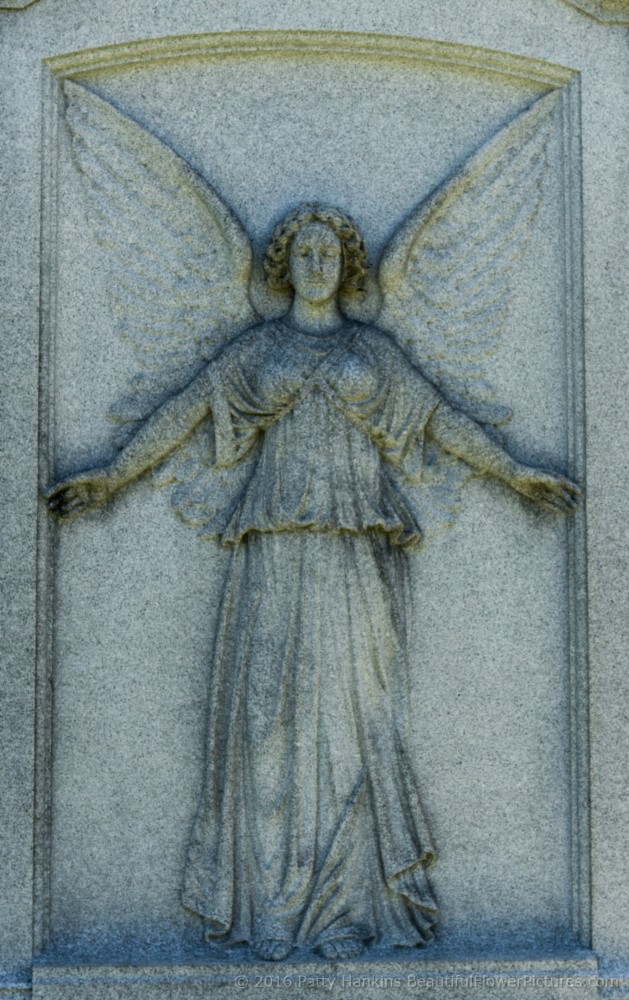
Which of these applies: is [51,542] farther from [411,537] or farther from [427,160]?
[427,160]

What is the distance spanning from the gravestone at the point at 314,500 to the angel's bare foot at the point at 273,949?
0.01 meters

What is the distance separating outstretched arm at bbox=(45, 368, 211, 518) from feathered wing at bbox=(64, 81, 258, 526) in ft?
0.36

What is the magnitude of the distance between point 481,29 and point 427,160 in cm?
69

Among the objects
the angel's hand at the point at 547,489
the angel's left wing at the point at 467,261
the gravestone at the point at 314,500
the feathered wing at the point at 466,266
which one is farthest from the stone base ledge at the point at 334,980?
the angel's left wing at the point at 467,261

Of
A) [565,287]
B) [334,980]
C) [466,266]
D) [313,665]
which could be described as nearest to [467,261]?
[466,266]

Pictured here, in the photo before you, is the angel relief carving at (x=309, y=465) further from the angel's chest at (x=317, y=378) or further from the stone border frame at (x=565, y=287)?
the stone border frame at (x=565, y=287)

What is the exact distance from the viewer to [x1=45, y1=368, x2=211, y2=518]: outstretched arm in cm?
959

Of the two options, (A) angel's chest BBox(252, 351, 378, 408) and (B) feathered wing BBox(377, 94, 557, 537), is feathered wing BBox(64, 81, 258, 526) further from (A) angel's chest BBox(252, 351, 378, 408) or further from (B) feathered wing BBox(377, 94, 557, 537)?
(B) feathered wing BBox(377, 94, 557, 537)

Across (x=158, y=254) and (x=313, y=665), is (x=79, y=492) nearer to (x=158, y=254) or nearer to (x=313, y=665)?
(x=158, y=254)

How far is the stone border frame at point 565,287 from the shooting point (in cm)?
953

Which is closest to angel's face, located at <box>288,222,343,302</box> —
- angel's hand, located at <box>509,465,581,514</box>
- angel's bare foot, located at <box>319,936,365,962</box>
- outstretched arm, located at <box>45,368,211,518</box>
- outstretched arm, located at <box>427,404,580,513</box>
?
outstretched arm, located at <box>45,368,211,518</box>

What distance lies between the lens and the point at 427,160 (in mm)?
9906

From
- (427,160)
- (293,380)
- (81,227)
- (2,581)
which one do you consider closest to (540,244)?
(427,160)

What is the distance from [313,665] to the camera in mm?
9438
